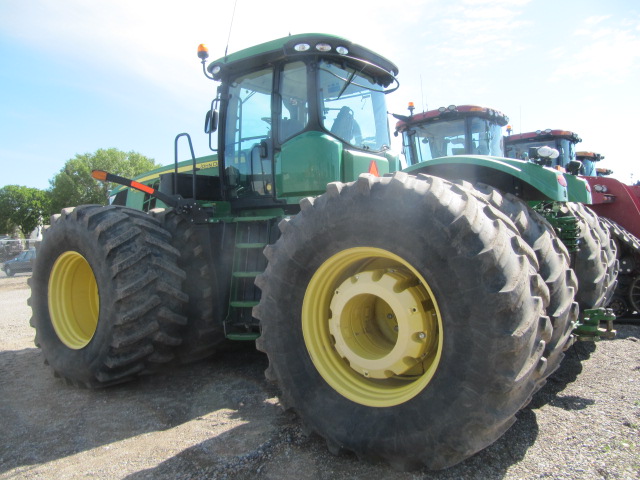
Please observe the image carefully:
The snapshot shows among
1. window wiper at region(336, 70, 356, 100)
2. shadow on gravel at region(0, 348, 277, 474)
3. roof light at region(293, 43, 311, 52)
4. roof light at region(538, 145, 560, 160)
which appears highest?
roof light at region(293, 43, 311, 52)

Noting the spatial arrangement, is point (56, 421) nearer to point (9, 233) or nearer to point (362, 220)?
point (362, 220)

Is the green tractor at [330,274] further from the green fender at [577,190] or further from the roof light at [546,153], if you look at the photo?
the green fender at [577,190]

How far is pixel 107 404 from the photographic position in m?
3.89

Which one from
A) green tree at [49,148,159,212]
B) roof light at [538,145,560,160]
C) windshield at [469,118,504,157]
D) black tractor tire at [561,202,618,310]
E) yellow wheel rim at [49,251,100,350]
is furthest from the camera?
green tree at [49,148,159,212]

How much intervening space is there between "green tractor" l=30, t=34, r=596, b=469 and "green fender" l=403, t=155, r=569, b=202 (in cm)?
3

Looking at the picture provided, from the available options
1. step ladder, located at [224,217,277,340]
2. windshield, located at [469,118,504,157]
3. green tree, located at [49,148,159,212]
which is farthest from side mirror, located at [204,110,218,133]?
green tree, located at [49,148,159,212]

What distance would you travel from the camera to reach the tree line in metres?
42.3

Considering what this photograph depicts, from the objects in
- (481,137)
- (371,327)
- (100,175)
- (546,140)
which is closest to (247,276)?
(371,327)

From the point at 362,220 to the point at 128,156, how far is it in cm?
4828

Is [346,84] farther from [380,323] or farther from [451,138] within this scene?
[451,138]

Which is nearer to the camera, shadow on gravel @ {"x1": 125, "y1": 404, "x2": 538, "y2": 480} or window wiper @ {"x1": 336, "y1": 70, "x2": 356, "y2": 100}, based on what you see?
shadow on gravel @ {"x1": 125, "y1": 404, "x2": 538, "y2": 480}

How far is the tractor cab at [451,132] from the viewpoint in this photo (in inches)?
298

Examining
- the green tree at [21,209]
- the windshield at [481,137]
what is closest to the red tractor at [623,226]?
the windshield at [481,137]

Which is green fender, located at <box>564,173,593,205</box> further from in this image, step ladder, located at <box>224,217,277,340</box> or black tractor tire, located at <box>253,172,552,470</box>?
step ladder, located at <box>224,217,277,340</box>
